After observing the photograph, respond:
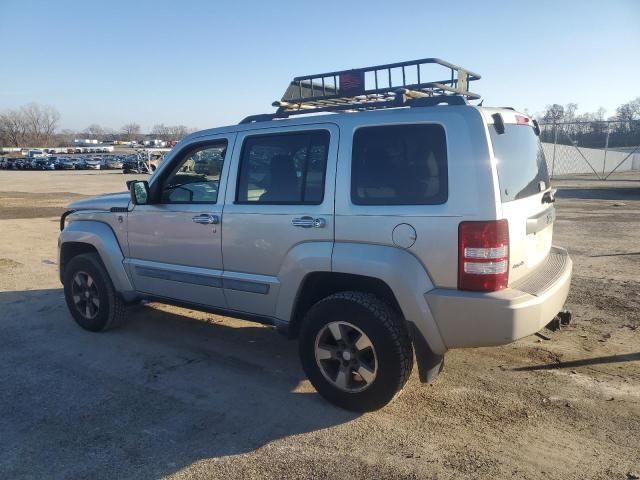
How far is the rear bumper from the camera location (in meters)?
3.02

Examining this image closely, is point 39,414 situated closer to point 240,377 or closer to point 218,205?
point 240,377

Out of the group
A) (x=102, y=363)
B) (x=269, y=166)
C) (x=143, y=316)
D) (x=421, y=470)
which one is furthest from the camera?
(x=143, y=316)

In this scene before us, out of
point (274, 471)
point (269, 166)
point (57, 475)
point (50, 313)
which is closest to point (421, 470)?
point (274, 471)

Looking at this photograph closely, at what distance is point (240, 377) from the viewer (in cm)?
418

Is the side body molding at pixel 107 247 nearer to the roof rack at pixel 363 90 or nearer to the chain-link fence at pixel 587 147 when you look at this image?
the roof rack at pixel 363 90

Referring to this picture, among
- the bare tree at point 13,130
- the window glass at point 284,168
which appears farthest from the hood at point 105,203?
the bare tree at point 13,130

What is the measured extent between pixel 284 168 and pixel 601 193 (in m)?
18.8

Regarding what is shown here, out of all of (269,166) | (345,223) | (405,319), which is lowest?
(405,319)

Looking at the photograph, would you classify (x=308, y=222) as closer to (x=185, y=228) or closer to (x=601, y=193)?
(x=185, y=228)

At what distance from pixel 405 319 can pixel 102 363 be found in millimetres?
2798

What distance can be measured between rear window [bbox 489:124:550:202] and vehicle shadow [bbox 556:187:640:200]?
50.8 feet

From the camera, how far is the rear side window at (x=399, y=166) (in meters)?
3.19

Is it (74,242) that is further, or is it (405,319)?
(74,242)

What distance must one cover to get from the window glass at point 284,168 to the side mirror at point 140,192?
1057mm
